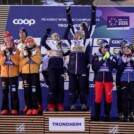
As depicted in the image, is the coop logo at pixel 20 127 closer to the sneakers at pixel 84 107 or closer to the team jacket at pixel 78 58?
the sneakers at pixel 84 107

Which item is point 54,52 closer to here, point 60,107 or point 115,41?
point 60,107

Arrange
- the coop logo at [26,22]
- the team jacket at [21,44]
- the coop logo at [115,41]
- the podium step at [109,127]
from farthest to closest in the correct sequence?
the coop logo at [26,22] < the coop logo at [115,41] < the team jacket at [21,44] < the podium step at [109,127]

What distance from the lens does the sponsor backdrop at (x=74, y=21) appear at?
316 inches

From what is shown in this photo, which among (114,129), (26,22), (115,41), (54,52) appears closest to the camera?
(114,129)

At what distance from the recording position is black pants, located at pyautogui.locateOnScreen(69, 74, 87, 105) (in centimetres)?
737

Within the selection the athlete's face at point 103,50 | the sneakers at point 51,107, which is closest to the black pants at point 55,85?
the sneakers at point 51,107

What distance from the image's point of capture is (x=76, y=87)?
7.43m

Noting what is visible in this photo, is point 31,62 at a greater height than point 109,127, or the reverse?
point 31,62

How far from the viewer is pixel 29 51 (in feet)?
24.2

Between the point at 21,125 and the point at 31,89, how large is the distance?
2.04 ft

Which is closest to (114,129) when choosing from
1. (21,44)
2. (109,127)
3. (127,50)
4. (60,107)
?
(109,127)

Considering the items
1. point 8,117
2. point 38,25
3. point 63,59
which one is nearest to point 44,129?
point 8,117

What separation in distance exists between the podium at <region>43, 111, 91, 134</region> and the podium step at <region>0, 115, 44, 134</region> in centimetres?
13

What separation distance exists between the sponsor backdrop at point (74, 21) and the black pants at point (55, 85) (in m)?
0.59
